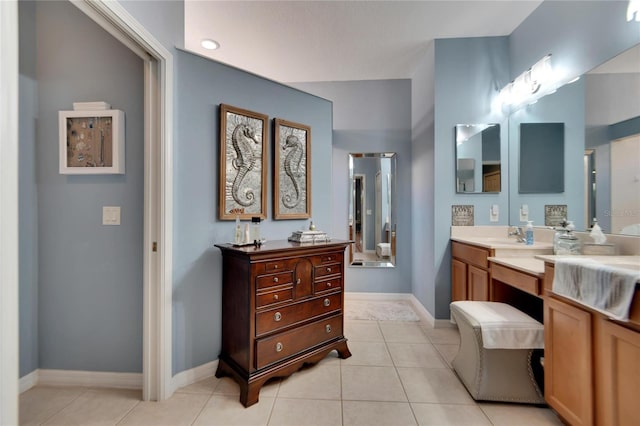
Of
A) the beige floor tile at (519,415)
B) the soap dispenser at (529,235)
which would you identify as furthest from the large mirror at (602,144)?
the beige floor tile at (519,415)

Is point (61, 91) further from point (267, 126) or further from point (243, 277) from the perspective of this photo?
point (243, 277)

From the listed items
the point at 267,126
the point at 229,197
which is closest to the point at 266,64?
the point at 267,126

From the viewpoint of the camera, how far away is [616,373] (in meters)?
1.14

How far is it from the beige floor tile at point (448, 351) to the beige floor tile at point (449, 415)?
48 centimetres

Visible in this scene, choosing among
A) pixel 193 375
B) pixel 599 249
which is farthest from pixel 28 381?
pixel 599 249

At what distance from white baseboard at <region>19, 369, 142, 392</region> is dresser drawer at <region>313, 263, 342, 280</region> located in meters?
1.40

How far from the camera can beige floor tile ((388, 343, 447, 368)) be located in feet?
6.83

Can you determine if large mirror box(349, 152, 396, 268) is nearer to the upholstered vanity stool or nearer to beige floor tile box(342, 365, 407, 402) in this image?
beige floor tile box(342, 365, 407, 402)

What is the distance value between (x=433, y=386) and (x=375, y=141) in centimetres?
286

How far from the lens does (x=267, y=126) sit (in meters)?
2.18

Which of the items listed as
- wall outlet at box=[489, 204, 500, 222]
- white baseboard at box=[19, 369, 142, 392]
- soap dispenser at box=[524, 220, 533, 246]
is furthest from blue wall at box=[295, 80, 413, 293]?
white baseboard at box=[19, 369, 142, 392]

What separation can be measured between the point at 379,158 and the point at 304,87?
1.48 m

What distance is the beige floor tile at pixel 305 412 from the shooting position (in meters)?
1.49

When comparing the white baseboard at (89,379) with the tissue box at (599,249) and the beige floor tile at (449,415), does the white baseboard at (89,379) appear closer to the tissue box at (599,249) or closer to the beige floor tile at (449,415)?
the beige floor tile at (449,415)
